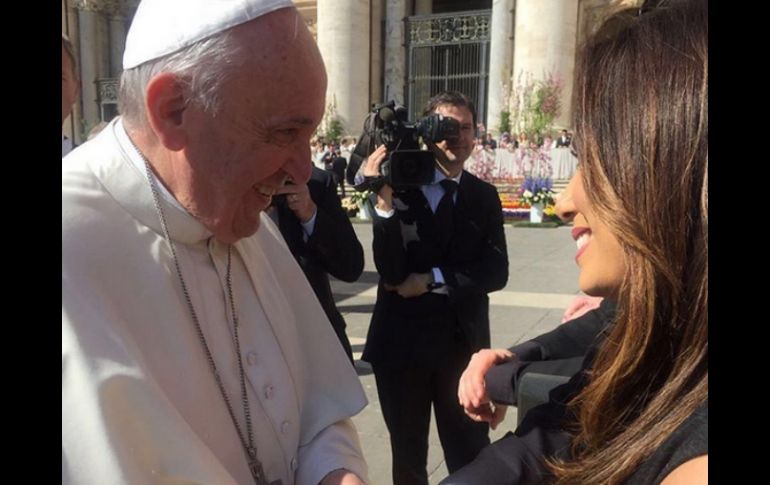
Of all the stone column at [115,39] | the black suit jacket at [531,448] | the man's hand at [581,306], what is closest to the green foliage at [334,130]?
the stone column at [115,39]

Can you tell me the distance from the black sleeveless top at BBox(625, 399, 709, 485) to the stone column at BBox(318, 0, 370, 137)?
2024 cm

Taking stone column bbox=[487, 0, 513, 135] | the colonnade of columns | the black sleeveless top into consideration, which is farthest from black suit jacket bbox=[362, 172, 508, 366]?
stone column bbox=[487, 0, 513, 135]

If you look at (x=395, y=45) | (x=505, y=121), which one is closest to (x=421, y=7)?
(x=395, y=45)

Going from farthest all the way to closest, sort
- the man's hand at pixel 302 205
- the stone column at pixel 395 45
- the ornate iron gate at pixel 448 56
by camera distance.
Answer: the stone column at pixel 395 45
the ornate iron gate at pixel 448 56
the man's hand at pixel 302 205

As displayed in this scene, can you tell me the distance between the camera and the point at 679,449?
0.88 meters

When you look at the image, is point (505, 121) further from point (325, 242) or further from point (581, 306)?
point (581, 306)

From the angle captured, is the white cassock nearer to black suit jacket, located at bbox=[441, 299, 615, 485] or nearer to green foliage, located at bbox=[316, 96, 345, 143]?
black suit jacket, located at bbox=[441, 299, 615, 485]

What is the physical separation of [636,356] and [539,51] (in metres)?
18.5

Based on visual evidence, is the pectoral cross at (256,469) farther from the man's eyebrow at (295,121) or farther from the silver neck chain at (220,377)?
the man's eyebrow at (295,121)

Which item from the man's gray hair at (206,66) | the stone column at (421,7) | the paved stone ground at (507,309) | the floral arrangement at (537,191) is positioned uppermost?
the stone column at (421,7)

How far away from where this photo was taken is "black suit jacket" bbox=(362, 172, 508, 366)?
287cm

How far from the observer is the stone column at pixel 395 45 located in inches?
891

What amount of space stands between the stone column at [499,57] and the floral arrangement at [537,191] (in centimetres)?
516

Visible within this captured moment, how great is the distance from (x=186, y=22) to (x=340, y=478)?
Answer: 1.01 metres
